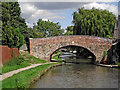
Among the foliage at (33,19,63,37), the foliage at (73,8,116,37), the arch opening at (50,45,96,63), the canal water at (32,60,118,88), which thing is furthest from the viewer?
the foliage at (33,19,63,37)

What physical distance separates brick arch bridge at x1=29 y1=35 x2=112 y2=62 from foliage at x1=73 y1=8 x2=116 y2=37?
23.2 ft

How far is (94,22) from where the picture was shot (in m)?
33.2

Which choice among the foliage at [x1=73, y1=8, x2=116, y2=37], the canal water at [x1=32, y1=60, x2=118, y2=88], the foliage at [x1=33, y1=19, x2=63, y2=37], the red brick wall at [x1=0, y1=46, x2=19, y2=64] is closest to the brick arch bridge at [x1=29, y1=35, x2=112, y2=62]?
the red brick wall at [x1=0, y1=46, x2=19, y2=64]

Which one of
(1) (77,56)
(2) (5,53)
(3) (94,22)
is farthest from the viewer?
(1) (77,56)

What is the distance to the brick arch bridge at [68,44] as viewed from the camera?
26.0 metres

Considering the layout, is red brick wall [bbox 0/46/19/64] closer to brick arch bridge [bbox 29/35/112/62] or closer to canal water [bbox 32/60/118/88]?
canal water [bbox 32/60/118/88]

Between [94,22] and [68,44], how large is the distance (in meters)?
9.02

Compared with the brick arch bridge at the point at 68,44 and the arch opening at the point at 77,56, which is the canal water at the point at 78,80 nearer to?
the brick arch bridge at the point at 68,44

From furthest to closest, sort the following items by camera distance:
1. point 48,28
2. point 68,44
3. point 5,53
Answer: point 48,28 < point 68,44 < point 5,53

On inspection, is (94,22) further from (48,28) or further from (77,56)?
(48,28)

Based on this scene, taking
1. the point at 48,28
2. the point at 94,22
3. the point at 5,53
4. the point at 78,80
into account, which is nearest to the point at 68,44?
the point at 94,22

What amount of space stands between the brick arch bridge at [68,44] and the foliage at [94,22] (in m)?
7.06

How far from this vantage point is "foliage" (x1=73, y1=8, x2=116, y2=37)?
33094 mm

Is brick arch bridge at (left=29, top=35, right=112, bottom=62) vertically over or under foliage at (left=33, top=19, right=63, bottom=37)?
under
